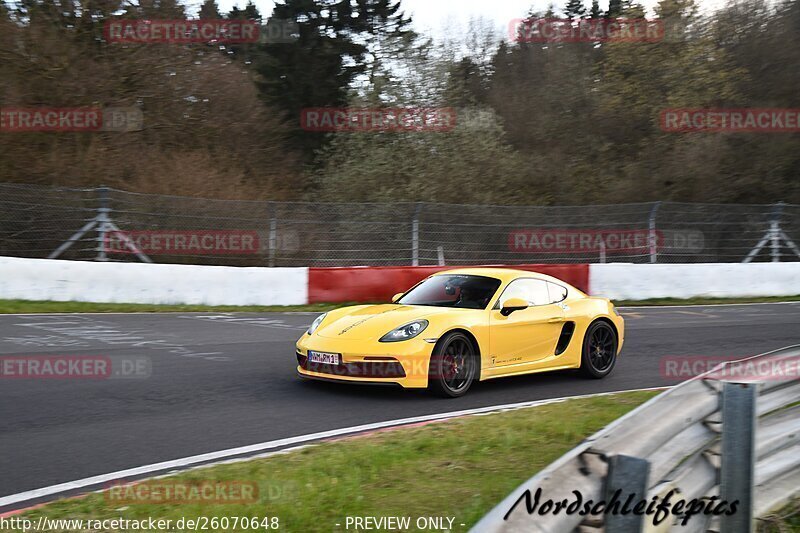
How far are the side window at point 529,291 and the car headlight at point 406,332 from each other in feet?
3.64

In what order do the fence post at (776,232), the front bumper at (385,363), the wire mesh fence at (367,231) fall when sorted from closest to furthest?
the front bumper at (385,363)
the wire mesh fence at (367,231)
the fence post at (776,232)

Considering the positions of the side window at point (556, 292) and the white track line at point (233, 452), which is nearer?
the white track line at point (233, 452)

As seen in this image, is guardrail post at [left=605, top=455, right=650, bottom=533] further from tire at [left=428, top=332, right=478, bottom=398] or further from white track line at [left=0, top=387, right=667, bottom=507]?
tire at [left=428, top=332, right=478, bottom=398]

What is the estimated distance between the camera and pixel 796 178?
89.1 feet

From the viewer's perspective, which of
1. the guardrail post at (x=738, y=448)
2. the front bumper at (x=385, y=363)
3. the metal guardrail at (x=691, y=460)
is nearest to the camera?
the metal guardrail at (x=691, y=460)

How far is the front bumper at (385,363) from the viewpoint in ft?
25.6

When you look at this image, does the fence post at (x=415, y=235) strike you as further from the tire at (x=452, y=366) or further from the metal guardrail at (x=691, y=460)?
the metal guardrail at (x=691, y=460)

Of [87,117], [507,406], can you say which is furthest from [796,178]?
[507,406]

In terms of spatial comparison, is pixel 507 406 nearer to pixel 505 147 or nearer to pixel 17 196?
pixel 17 196

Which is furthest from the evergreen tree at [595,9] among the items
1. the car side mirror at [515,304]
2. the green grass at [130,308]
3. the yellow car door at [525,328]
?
the car side mirror at [515,304]

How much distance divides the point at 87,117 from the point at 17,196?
Answer: 202 inches

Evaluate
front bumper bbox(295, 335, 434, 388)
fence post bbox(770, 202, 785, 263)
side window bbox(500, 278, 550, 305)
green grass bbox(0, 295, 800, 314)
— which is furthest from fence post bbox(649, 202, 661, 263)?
front bumper bbox(295, 335, 434, 388)

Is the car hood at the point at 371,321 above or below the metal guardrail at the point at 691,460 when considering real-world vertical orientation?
above

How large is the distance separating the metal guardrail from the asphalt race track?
315 cm
